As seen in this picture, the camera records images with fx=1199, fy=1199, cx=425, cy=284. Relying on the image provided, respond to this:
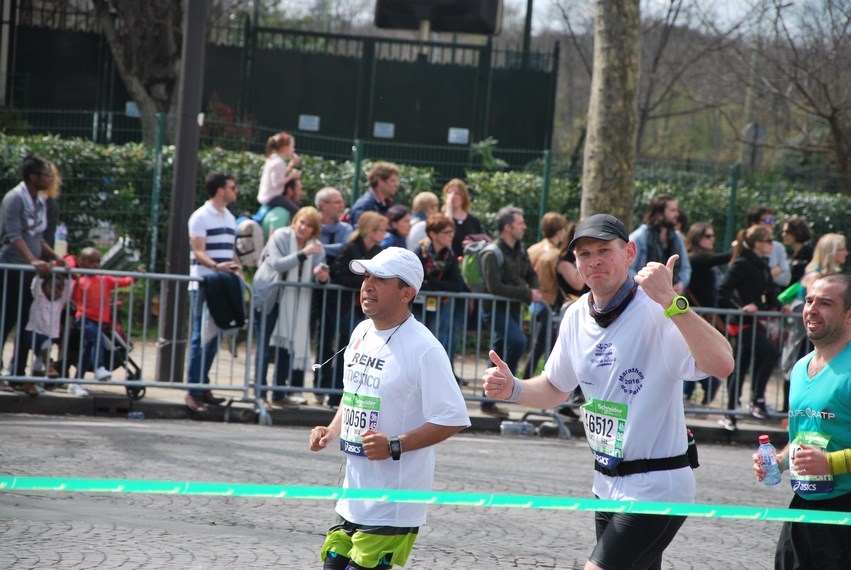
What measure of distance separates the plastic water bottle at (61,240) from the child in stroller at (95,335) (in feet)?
10.3

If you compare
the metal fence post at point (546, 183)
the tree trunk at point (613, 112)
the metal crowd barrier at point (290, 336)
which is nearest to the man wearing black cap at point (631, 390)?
the metal crowd barrier at point (290, 336)

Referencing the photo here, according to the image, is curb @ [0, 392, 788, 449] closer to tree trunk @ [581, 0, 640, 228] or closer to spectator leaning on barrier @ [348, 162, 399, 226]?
spectator leaning on barrier @ [348, 162, 399, 226]

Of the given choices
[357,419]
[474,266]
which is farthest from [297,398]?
[357,419]

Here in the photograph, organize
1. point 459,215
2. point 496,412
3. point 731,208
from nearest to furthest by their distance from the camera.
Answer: point 496,412 → point 459,215 → point 731,208

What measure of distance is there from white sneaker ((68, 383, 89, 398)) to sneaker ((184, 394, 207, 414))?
33.6 inches

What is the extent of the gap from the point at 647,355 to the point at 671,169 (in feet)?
41.8

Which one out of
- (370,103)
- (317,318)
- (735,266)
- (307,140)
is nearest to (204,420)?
(317,318)

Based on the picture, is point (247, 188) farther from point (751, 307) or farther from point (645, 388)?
point (645, 388)

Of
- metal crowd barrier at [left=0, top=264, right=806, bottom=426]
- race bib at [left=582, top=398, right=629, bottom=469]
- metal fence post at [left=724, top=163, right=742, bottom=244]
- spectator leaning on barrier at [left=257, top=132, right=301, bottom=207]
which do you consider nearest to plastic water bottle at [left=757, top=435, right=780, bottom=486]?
race bib at [left=582, top=398, right=629, bottom=469]

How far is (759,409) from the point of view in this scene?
37.7 ft

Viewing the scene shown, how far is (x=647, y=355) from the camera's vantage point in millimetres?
4273

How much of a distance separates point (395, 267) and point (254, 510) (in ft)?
9.85

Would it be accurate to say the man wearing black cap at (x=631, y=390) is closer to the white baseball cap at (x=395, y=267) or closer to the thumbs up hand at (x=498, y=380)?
the thumbs up hand at (x=498, y=380)

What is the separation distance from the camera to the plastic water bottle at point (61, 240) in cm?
1338
